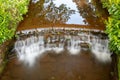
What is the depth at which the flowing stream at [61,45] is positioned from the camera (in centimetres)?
977

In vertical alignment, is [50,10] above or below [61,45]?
above

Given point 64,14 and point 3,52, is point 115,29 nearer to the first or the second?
point 3,52

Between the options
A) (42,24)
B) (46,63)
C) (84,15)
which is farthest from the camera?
(84,15)

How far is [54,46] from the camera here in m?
11.5

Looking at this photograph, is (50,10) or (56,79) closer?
(56,79)

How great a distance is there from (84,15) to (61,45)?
9.32 ft

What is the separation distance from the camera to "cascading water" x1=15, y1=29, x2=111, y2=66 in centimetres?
1097

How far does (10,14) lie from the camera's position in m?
10.3

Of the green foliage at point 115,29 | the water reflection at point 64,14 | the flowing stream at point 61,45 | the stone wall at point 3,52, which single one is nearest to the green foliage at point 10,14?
the stone wall at point 3,52

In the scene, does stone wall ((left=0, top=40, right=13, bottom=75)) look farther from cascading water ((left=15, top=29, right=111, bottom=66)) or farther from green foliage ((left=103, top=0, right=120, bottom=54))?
green foliage ((left=103, top=0, right=120, bottom=54))

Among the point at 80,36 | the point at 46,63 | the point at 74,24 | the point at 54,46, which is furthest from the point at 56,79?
the point at 74,24

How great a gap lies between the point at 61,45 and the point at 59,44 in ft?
0.33

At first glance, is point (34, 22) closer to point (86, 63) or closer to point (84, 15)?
point (84, 15)

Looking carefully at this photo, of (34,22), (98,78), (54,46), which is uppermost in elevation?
(34,22)
